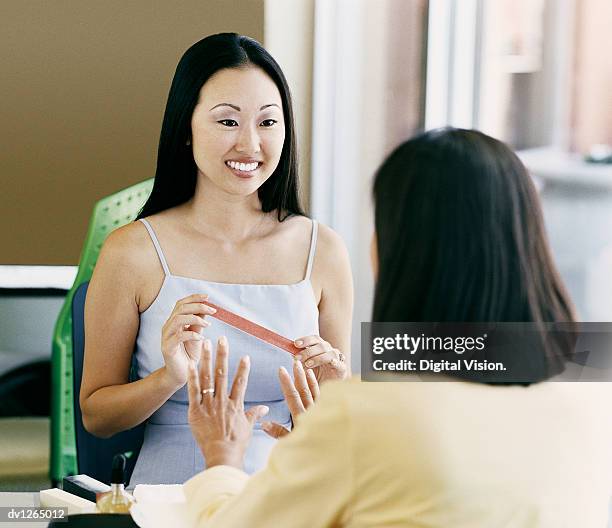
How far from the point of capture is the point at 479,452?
0.92 metres

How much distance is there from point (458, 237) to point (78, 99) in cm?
233

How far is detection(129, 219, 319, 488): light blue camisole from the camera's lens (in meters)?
1.68

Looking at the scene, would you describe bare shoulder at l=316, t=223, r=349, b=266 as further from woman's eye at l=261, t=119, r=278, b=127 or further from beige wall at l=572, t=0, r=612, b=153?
beige wall at l=572, t=0, r=612, b=153

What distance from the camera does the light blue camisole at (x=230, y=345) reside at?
1.68 metres

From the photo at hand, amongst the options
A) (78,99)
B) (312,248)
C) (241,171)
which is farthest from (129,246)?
(78,99)

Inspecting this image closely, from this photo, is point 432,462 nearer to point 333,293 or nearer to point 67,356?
point 333,293

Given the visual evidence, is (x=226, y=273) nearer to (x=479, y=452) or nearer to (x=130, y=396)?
(x=130, y=396)

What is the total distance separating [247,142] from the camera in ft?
5.74

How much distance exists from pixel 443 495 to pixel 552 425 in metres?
0.14

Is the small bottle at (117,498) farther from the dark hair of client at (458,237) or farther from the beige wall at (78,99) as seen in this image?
the beige wall at (78,99)

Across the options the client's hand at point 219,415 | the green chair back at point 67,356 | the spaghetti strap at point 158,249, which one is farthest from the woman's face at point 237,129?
the client's hand at point 219,415

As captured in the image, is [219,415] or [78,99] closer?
[219,415]

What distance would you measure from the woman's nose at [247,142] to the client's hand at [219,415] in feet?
1.98

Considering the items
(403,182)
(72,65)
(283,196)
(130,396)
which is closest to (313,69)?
(72,65)
